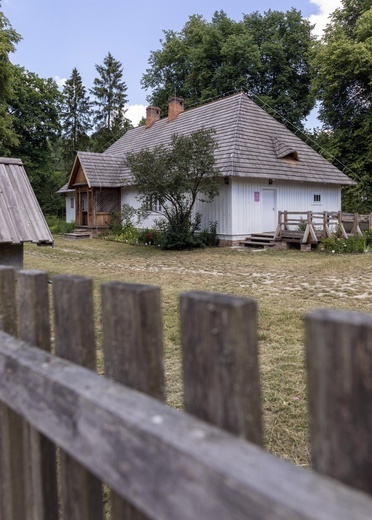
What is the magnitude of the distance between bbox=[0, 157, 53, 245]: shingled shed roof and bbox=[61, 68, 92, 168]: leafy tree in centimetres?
3878

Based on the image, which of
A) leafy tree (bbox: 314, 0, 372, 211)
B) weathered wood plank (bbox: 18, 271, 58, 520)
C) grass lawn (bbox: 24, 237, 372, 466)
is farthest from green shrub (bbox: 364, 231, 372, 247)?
weathered wood plank (bbox: 18, 271, 58, 520)

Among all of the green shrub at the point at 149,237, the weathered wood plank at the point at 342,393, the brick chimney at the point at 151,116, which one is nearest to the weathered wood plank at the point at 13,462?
the weathered wood plank at the point at 342,393

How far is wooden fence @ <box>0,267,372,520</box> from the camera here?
639mm

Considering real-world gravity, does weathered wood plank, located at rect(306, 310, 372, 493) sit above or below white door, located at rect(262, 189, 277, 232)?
below

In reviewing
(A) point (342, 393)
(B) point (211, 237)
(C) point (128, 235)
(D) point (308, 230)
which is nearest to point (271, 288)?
(A) point (342, 393)

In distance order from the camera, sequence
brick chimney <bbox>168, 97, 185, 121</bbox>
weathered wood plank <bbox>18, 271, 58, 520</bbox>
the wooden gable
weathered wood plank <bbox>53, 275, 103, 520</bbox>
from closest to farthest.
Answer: weathered wood plank <bbox>53, 275, 103, 520</bbox> → weathered wood plank <bbox>18, 271, 58, 520</bbox> → the wooden gable → brick chimney <bbox>168, 97, 185, 121</bbox>

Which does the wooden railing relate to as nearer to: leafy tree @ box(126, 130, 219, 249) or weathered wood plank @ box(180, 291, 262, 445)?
leafy tree @ box(126, 130, 219, 249)

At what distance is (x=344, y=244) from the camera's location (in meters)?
14.2

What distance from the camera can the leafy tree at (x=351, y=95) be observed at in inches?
1005

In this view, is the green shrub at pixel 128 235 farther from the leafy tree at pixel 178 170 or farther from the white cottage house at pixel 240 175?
the leafy tree at pixel 178 170

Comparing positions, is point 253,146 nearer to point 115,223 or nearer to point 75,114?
point 115,223

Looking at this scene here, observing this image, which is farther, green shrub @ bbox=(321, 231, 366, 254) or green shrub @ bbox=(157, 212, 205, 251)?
green shrub @ bbox=(157, 212, 205, 251)

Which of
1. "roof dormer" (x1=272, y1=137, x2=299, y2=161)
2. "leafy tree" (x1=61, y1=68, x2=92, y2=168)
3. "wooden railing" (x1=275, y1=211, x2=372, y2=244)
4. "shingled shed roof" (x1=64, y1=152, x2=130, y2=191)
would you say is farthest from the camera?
"leafy tree" (x1=61, y1=68, x2=92, y2=168)

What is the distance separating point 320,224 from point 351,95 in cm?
1693
